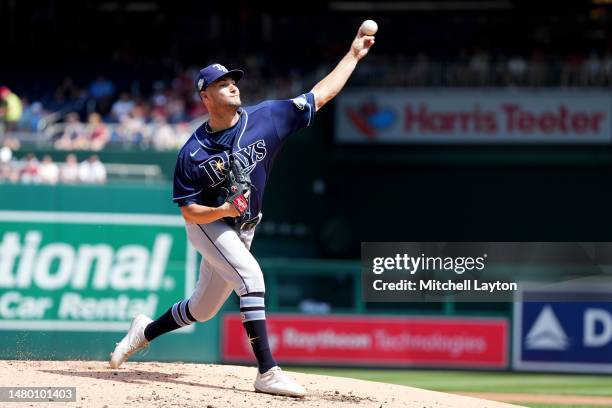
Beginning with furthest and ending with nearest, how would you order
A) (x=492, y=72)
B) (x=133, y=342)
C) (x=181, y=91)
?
(x=492, y=72), (x=181, y=91), (x=133, y=342)

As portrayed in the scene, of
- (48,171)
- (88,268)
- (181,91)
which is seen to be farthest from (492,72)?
(88,268)

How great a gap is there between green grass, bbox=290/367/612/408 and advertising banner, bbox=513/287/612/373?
18 cm

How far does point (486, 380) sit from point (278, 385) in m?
7.36

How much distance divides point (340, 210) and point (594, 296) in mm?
12532

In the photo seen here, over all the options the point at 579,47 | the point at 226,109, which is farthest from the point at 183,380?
the point at 579,47

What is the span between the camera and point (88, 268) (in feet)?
38.5

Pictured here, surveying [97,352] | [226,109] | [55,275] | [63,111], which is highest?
[63,111]

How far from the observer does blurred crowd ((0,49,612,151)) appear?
1753 cm

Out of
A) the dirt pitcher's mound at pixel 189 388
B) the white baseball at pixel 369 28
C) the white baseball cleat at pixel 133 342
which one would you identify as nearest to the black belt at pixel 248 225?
the dirt pitcher's mound at pixel 189 388

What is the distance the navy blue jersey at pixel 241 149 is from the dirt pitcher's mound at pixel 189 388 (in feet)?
3.61

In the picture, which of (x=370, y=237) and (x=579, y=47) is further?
(x=370, y=237)

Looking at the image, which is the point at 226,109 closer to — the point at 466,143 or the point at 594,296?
the point at 594,296

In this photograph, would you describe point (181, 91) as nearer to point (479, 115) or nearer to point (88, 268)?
point (479, 115)

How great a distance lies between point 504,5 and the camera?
84.9 feet
